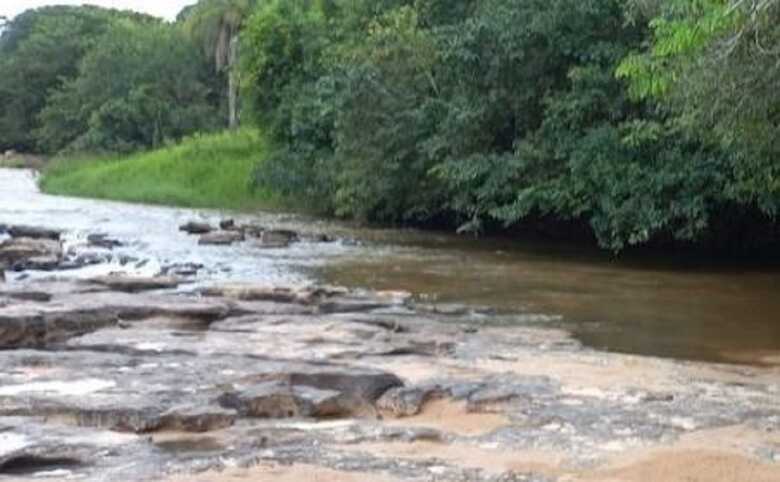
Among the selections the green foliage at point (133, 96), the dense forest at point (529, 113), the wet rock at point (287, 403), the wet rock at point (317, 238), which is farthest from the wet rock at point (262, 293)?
the green foliage at point (133, 96)

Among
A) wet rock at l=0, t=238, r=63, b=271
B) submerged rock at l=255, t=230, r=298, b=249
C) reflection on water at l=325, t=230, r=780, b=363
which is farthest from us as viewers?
submerged rock at l=255, t=230, r=298, b=249

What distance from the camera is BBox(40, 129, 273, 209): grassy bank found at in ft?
147

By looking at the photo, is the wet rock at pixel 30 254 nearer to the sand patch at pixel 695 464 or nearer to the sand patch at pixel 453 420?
the sand patch at pixel 453 420

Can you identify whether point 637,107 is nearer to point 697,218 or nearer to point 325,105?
point 697,218

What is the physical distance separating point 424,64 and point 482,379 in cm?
1972

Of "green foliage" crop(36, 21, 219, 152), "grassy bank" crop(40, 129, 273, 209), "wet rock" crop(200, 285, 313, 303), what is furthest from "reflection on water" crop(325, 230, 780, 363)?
"green foliage" crop(36, 21, 219, 152)

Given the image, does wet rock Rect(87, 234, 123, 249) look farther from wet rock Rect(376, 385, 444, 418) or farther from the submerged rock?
wet rock Rect(376, 385, 444, 418)

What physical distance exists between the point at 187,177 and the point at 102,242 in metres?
21.6

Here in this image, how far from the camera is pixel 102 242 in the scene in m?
26.2

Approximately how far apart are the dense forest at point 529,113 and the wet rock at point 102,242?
22.3 ft

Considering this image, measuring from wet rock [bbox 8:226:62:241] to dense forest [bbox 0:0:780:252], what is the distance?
24.7ft

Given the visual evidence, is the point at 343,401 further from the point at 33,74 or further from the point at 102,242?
the point at 33,74

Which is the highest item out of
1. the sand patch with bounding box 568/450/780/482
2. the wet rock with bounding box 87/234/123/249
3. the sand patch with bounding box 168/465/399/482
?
the sand patch with bounding box 568/450/780/482

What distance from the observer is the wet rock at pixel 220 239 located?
2665 cm
